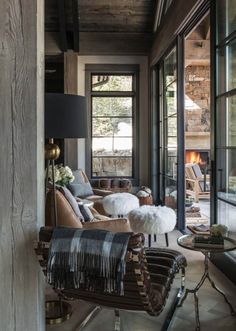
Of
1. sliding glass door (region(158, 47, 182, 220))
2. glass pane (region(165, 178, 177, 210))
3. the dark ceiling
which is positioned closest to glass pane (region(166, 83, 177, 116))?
sliding glass door (region(158, 47, 182, 220))

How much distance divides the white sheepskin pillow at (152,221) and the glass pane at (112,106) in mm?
4127

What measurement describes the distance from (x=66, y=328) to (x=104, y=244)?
1.14 meters

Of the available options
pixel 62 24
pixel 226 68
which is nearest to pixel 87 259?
pixel 226 68

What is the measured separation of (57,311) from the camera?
9.34 feet

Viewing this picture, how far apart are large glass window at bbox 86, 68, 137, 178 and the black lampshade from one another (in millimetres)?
5439

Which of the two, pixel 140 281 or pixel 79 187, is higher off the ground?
pixel 79 187

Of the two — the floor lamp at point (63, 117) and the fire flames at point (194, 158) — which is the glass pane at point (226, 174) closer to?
the floor lamp at point (63, 117)

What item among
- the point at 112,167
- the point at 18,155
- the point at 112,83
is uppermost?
the point at 112,83

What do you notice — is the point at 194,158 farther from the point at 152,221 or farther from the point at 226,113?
the point at 226,113

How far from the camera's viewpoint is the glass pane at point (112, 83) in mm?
8008

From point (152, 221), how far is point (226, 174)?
0.96 meters

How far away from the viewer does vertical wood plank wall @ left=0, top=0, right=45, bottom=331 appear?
1.83 metres

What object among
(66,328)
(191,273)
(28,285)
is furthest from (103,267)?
(191,273)

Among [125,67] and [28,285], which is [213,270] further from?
[125,67]
